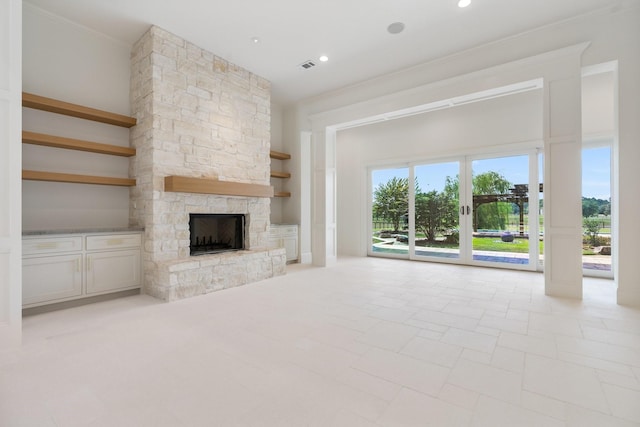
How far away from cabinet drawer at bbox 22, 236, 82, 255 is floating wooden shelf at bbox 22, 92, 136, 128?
149 cm

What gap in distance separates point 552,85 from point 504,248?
9.36ft

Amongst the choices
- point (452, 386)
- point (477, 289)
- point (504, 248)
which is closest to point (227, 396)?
point (452, 386)

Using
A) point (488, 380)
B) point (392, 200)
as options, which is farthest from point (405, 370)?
point (392, 200)

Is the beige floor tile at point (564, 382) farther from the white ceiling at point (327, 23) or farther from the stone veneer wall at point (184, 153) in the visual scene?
the white ceiling at point (327, 23)

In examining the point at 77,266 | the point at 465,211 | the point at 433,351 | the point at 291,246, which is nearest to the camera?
the point at 433,351

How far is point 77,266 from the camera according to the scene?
3.23 meters

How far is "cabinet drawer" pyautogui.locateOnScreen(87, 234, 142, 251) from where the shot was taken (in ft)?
11.0

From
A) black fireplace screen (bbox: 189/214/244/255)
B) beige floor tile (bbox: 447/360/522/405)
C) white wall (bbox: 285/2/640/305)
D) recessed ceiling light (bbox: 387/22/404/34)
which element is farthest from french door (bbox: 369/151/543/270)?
beige floor tile (bbox: 447/360/522/405)
